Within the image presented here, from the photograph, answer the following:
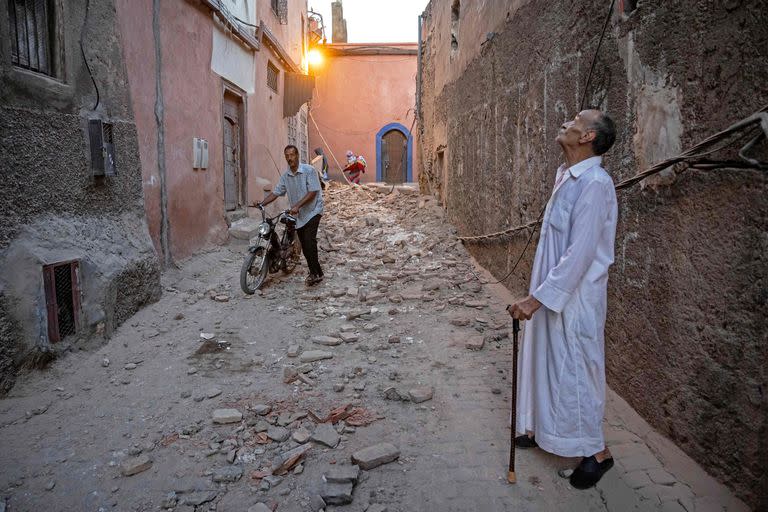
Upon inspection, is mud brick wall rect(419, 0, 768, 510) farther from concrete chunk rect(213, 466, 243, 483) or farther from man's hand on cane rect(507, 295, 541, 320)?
concrete chunk rect(213, 466, 243, 483)

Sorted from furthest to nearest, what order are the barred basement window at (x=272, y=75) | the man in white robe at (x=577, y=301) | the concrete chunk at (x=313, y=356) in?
the barred basement window at (x=272, y=75), the concrete chunk at (x=313, y=356), the man in white robe at (x=577, y=301)

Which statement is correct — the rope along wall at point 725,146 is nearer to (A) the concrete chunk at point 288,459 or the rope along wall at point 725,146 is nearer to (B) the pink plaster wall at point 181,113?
(A) the concrete chunk at point 288,459

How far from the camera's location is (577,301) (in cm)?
237

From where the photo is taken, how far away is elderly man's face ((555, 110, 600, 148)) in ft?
7.89

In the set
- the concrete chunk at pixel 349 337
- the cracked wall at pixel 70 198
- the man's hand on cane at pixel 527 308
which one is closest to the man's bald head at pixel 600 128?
the man's hand on cane at pixel 527 308

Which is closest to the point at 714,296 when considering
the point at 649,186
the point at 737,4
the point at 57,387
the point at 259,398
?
Result: the point at 649,186

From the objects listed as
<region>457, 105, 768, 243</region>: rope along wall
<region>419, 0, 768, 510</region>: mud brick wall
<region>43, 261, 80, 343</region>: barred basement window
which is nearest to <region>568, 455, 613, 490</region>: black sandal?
<region>419, 0, 768, 510</region>: mud brick wall

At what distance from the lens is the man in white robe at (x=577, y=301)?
91.1 inches

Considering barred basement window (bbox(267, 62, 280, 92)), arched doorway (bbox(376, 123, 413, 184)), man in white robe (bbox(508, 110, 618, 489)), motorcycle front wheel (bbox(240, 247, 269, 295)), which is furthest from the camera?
arched doorway (bbox(376, 123, 413, 184))

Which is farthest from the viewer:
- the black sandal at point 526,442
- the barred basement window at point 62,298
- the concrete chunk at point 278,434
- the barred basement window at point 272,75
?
the barred basement window at point 272,75

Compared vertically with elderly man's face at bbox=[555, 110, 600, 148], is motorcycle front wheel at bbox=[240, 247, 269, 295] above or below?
below

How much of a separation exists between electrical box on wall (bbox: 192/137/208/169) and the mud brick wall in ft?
15.7

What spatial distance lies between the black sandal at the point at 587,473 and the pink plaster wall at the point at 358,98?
56.8 ft

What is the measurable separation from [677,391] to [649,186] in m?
1.07
